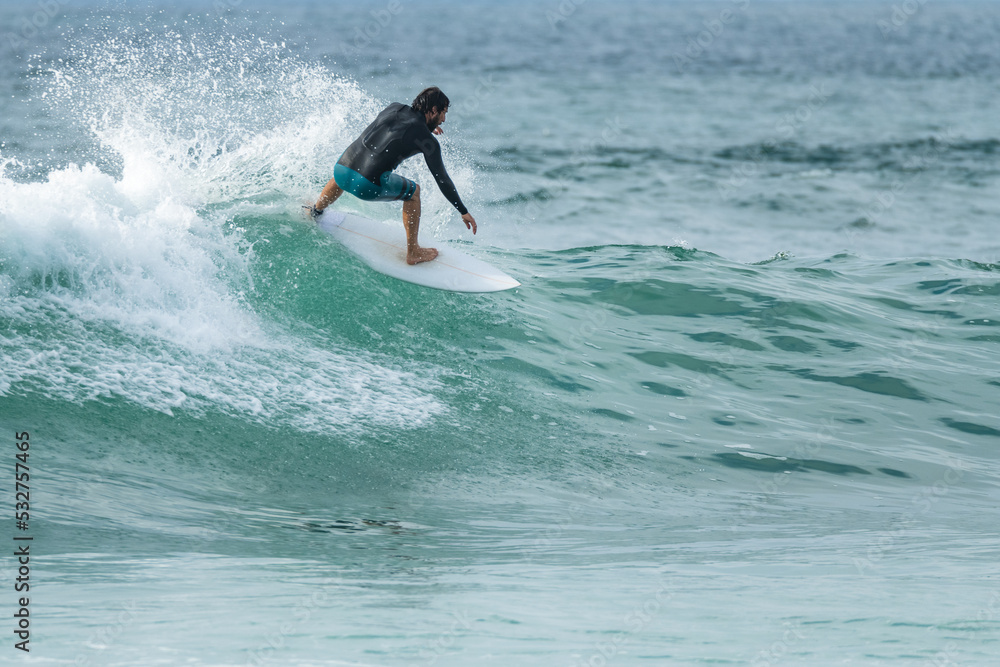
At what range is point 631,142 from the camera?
25031 millimetres

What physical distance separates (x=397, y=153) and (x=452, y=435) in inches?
95.5

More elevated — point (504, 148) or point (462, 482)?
point (504, 148)

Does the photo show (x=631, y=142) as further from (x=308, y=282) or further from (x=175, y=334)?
(x=175, y=334)

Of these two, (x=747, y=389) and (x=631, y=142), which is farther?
(x=631, y=142)

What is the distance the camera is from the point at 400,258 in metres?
8.84

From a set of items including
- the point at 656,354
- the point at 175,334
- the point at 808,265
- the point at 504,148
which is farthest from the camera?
the point at 504,148

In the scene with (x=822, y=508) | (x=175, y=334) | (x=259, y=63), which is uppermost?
(x=259, y=63)

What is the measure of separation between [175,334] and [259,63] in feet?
124

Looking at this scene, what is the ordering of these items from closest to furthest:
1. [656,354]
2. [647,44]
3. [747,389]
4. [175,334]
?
[175,334] < [747,389] < [656,354] < [647,44]

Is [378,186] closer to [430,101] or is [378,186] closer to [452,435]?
[430,101]

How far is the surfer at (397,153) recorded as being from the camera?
773cm

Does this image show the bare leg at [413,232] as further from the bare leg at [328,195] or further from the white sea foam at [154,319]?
the white sea foam at [154,319]

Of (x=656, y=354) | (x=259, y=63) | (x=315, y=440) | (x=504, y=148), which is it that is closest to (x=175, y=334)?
(x=315, y=440)

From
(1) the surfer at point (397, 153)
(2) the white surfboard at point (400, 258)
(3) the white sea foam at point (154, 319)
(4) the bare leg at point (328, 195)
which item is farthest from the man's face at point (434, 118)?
(3) the white sea foam at point (154, 319)
